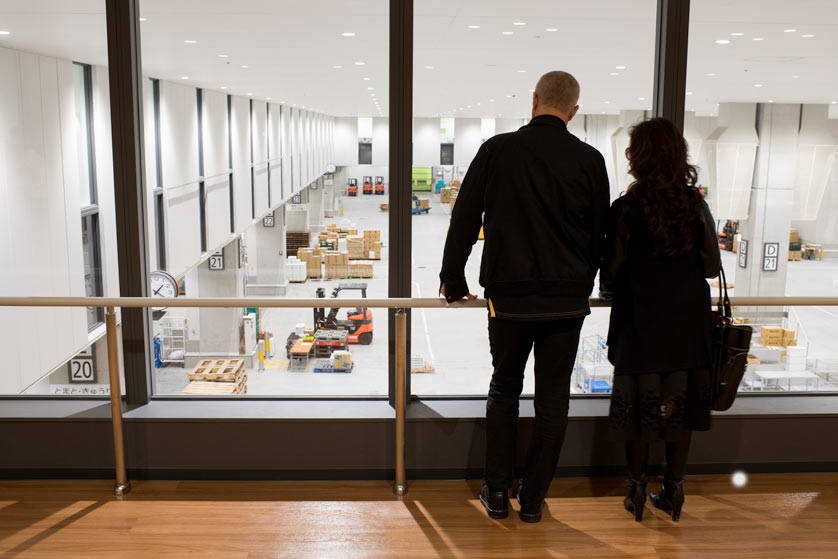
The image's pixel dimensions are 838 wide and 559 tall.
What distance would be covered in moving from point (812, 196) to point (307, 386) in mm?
2476

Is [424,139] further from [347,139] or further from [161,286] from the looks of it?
[161,286]

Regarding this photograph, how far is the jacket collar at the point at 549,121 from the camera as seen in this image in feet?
7.40

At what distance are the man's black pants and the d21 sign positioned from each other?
1.29 m

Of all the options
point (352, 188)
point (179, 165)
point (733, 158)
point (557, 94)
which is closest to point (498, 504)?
point (557, 94)

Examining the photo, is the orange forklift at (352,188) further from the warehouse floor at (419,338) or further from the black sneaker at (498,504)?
the black sneaker at (498,504)

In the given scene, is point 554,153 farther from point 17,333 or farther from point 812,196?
point 17,333

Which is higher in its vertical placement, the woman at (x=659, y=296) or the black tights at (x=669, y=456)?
the woman at (x=659, y=296)

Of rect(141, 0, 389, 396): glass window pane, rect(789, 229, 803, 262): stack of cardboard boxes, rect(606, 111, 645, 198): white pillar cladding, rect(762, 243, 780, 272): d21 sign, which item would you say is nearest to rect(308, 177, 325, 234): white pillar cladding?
rect(141, 0, 389, 396): glass window pane

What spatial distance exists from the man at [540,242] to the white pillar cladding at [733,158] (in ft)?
3.74

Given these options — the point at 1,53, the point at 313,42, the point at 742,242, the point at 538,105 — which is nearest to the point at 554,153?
the point at 538,105

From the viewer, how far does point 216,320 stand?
9.61ft

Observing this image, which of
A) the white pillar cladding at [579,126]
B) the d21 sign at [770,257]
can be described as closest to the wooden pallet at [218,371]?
the white pillar cladding at [579,126]

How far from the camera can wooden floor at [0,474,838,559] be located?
2.31 metres

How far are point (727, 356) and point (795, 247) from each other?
1140 mm
